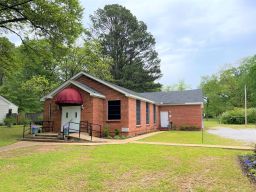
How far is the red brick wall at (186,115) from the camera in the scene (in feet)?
91.1

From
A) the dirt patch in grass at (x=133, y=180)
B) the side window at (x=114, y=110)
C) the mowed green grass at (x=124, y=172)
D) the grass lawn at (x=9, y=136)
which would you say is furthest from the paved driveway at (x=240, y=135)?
the grass lawn at (x=9, y=136)

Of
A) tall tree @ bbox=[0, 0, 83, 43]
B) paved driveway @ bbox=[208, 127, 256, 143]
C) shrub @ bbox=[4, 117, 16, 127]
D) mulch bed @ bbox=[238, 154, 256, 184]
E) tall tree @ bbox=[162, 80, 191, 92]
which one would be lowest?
mulch bed @ bbox=[238, 154, 256, 184]

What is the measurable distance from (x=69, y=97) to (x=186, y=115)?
48.2 feet

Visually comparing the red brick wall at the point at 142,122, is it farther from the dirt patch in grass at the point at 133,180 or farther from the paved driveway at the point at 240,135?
the dirt patch in grass at the point at 133,180

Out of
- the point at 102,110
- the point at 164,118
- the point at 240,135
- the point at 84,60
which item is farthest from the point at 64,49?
the point at 240,135

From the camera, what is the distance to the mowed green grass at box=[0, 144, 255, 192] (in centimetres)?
672

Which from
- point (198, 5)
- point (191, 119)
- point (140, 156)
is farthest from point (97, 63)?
point (140, 156)

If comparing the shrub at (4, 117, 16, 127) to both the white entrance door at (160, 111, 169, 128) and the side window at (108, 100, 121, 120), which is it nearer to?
the side window at (108, 100, 121, 120)

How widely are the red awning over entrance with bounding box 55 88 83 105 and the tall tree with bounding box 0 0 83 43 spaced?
4085 millimetres

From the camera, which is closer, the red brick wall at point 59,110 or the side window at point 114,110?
the red brick wall at point 59,110

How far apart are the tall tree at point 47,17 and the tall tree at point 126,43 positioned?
1058 inches

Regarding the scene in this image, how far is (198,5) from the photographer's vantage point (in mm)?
12727

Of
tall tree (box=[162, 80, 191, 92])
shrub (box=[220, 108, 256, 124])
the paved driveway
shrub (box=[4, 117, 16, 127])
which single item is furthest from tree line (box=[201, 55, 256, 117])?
shrub (box=[4, 117, 16, 127])

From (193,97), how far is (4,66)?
19.7 meters
